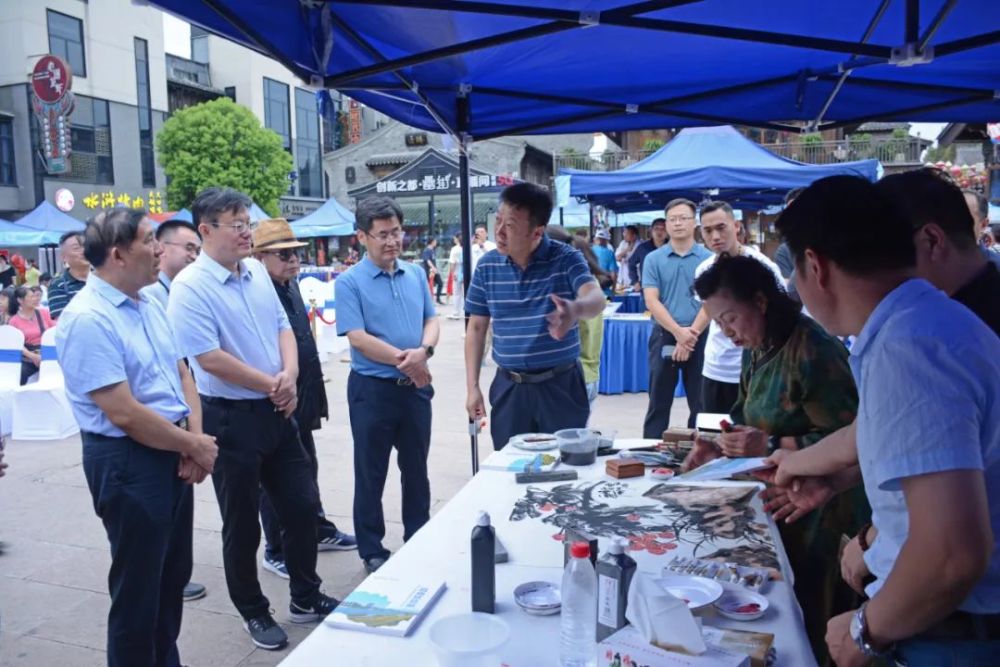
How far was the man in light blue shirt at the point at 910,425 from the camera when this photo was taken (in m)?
1.06

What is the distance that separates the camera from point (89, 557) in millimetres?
3969

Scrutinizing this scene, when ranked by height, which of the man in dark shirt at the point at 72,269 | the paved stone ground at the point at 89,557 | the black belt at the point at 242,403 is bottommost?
the paved stone ground at the point at 89,557

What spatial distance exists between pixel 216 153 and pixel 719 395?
31.5 m

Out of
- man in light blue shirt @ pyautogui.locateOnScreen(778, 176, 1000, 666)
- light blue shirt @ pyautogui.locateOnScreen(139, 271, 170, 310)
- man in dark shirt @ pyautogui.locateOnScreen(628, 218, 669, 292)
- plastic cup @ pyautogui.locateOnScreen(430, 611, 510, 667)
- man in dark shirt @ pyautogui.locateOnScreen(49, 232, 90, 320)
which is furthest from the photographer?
man in dark shirt @ pyautogui.locateOnScreen(628, 218, 669, 292)

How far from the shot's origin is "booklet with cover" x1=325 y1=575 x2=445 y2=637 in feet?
5.12

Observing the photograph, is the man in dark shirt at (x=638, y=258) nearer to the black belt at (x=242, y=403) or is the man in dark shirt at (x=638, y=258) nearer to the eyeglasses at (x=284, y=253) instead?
the eyeglasses at (x=284, y=253)

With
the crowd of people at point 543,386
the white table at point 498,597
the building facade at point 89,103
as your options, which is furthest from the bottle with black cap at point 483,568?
the building facade at point 89,103

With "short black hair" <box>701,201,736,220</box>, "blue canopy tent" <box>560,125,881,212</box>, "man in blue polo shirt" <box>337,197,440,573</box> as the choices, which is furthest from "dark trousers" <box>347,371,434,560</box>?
"blue canopy tent" <box>560,125,881,212</box>

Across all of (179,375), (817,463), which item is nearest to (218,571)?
(179,375)

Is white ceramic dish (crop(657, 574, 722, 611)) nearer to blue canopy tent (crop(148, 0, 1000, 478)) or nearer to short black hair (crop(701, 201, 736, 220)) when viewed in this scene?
blue canopy tent (crop(148, 0, 1000, 478))

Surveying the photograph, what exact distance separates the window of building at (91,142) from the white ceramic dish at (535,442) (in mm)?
33062

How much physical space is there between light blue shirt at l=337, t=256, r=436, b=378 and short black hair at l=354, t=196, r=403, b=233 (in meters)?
0.18

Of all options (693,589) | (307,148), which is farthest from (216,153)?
(693,589)

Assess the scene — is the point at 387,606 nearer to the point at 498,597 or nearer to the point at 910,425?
the point at 498,597
